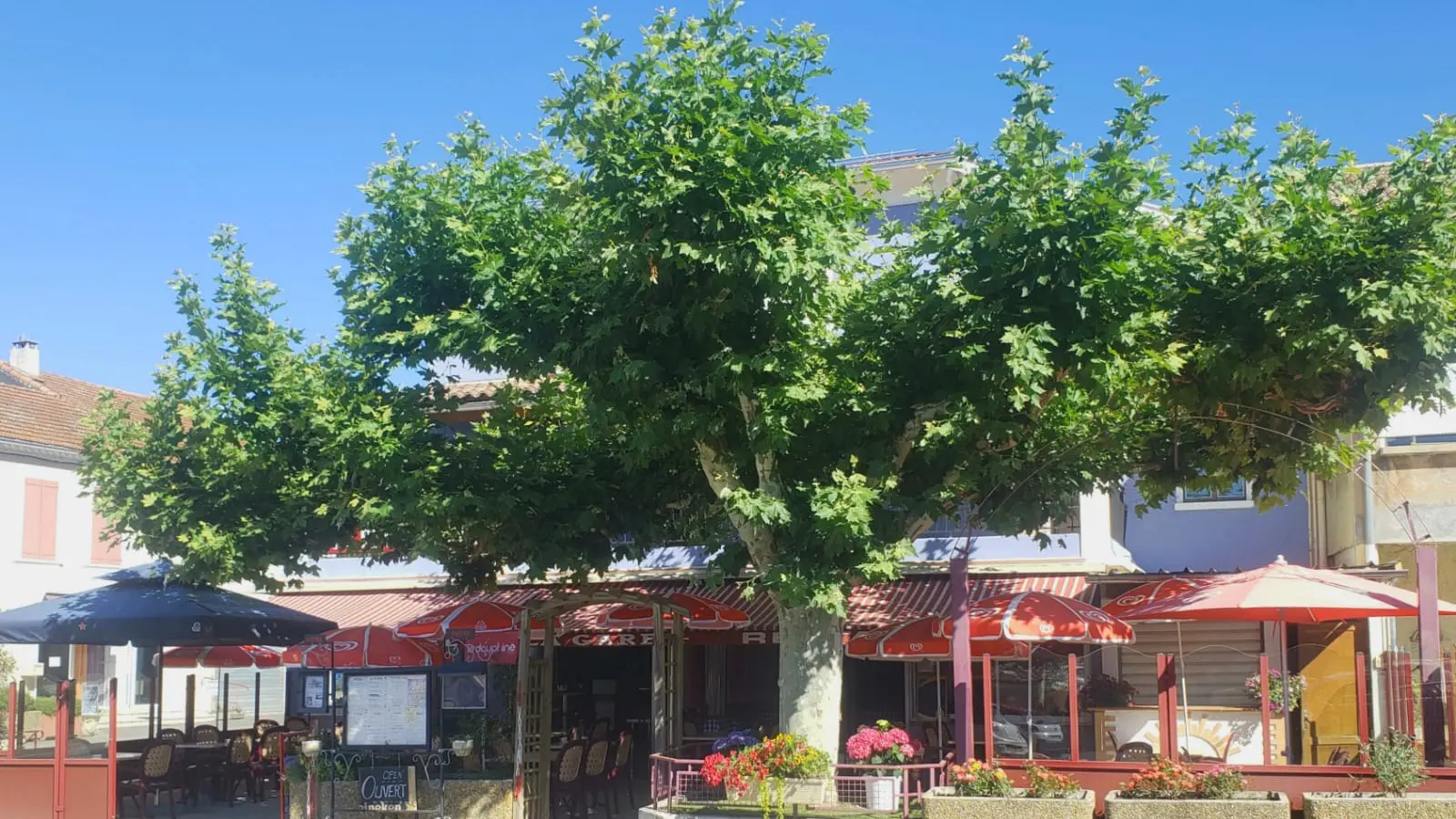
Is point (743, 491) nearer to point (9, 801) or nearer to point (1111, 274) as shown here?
point (1111, 274)

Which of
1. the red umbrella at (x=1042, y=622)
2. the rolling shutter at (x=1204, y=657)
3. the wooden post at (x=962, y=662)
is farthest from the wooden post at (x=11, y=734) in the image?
the rolling shutter at (x=1204, y=657)

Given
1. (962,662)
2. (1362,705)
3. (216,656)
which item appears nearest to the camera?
(1362,705)

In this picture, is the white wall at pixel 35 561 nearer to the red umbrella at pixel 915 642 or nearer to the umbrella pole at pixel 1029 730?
the red umbrella at pixel 915 642

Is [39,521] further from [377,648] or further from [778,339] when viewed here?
[778,339]

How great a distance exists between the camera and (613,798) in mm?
18391

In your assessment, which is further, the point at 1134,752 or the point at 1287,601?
the point at 1134,752

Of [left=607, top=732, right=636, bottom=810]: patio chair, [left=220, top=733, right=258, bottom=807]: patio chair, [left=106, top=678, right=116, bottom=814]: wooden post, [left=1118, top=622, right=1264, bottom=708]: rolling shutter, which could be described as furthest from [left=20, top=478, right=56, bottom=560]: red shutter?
[left=1118, top=622, right=1264, bottom=708]: rolling shutter

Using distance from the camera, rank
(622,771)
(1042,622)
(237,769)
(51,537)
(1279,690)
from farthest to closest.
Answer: (51,537)
(237,769)
(622,771)
(1279,690)
(1042,622)

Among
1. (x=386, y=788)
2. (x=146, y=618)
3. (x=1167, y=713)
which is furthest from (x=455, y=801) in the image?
(x=1167, y=713)

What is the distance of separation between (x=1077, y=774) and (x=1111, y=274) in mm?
4889

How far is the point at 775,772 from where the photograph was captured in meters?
13.9

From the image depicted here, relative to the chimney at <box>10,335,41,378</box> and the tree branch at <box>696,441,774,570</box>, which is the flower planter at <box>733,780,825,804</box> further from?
the chimney at <box>10,335,41,378</box>

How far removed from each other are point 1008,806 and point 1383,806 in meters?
3.19

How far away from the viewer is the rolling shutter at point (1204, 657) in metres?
19.9
